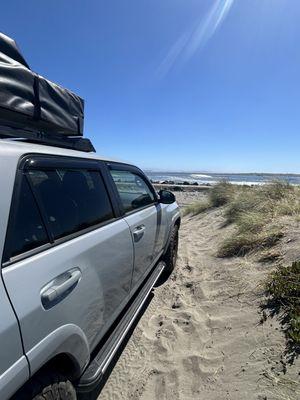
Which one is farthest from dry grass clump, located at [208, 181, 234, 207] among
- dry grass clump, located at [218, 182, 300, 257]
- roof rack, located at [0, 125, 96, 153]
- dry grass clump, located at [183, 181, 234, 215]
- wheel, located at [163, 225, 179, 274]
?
roof rack, located at [0, 125, 96, 153]

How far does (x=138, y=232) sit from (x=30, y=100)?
1461mm

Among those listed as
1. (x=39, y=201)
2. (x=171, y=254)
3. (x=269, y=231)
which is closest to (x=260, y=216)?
(x=269, y=231)

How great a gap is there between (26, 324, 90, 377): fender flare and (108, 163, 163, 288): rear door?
1.20m

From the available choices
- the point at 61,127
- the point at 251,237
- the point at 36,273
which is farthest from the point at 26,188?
the point at 251,237

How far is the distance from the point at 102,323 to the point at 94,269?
47cm

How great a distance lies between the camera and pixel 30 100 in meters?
2.61

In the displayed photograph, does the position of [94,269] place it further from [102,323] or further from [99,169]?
[99,169]

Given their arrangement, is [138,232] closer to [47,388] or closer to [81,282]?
[81,282]

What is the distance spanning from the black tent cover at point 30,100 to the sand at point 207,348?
2209 millimetres

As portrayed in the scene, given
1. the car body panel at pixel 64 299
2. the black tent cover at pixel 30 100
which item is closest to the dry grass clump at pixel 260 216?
the car body panel at pixel 64 299

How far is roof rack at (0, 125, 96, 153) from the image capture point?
2359 mm

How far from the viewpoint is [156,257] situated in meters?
4.34

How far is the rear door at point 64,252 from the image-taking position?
1.61 meters

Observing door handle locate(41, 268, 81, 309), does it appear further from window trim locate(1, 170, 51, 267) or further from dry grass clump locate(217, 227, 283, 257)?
dry grass clump locate(217, 227, 283, 257)
